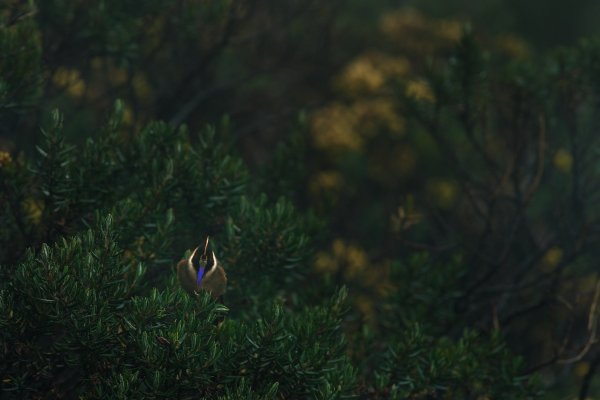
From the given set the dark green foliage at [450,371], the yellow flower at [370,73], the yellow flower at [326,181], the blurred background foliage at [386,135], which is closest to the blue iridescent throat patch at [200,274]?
the blurred background foliage at [386,135]

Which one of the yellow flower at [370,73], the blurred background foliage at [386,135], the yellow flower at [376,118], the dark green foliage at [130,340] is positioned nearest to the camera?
the dark green foliage at [130,340]

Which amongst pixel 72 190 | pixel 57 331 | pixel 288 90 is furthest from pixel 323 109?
pixel 57 331

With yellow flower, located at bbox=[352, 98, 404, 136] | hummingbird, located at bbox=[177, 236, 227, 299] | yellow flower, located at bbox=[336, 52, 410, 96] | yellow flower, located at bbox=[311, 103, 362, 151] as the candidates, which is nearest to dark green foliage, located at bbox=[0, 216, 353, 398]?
hummingbird, located at bbox=[177, 236, 227, 299]

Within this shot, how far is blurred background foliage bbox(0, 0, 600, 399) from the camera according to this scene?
9102mm

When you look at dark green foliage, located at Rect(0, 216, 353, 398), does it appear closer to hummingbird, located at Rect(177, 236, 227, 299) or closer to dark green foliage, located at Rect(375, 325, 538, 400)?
hummingbird, located at Rect(177, 236, 227, 299)

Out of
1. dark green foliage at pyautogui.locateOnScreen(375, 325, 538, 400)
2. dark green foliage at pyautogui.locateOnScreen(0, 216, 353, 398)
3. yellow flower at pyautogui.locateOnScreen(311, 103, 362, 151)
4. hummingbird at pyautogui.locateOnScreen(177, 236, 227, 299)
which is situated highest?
hummingbird at pyautogui.locateOnScreen(177, 236, 227, 299)

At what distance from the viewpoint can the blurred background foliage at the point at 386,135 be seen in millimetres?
9102

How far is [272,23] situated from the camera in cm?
1498

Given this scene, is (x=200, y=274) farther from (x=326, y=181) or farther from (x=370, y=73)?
(x=370, y=73)

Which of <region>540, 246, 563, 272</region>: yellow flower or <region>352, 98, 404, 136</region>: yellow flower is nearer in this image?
<region>540, 246, 563, 272</region>: yellow flower

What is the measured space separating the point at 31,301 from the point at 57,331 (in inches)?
24.1

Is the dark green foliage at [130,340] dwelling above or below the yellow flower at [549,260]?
above

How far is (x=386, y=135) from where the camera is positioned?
1495 centimetres

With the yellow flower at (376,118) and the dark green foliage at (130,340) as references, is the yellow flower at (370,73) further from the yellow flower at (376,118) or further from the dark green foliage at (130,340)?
the dark green foliage at (130,340)
